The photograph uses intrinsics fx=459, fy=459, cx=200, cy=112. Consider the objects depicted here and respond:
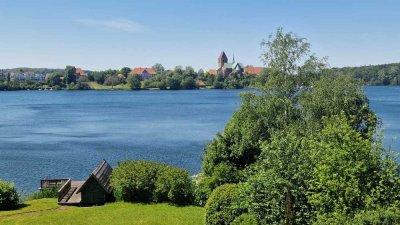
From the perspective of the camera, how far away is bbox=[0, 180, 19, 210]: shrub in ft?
113

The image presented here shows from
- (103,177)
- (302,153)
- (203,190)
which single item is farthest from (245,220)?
Answer: (103,177)

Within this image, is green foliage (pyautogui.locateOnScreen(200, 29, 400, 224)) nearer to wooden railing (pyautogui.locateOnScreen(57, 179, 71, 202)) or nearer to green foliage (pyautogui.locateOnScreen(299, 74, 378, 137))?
green foliage (pyautogui.locateOnScreen(299, 74, 378, 137))

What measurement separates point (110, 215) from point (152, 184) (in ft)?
19.3

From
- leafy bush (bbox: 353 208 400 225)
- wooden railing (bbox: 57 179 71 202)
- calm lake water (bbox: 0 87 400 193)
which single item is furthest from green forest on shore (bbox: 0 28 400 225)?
calm lake water (bbox: 0 87 400 193)

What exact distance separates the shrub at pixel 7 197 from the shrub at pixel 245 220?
19.2 meters

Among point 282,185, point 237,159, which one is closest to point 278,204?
point 282,185

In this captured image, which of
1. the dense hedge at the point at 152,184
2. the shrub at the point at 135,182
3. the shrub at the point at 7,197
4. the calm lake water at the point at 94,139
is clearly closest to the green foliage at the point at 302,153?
the dense hedge at the point at 152,184

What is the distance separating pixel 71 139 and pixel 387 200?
75212 millimetres

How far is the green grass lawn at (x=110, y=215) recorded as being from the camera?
95.4 feet

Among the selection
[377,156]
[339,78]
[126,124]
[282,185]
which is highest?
[339,78]

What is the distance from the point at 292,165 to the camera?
23.3 metres

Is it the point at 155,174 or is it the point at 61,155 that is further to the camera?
the point at 61,155

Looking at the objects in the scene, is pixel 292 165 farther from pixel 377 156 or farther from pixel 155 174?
pixel 155 174

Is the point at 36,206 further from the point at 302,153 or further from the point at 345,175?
the point at 345,175
